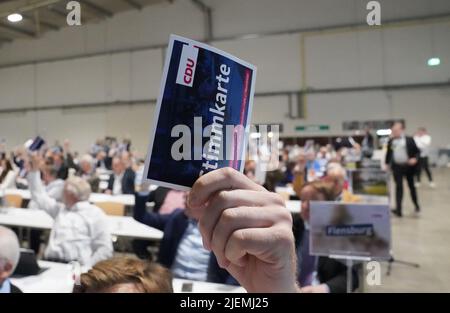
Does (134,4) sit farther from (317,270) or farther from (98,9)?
(317,270)

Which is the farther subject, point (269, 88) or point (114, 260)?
point (269, 88)

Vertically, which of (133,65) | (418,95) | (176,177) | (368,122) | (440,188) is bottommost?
(440,188)

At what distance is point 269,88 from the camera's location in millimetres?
7805

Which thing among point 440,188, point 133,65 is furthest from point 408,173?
point 133,65

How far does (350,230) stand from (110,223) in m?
1.98

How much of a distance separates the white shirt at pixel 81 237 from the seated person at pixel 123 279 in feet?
3.26

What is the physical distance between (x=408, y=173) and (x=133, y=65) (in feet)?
17.7

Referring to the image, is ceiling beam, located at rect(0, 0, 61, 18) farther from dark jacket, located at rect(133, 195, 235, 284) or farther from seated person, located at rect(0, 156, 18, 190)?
seated person, located at rect(0, 156, 18, 190)

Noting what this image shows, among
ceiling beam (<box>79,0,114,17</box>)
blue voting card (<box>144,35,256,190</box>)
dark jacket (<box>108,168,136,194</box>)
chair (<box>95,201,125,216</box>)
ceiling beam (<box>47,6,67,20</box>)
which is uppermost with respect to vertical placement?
ceiling beam (<box>79,0,114,17</box>)

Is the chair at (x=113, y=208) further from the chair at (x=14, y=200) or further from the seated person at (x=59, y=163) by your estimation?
the chair at (x=14, y=200)

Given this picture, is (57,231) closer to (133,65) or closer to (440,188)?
(133,65)

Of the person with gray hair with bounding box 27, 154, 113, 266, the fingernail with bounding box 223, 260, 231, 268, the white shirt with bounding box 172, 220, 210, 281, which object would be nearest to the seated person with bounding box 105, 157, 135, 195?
the person with gray hair with bounding box 27, 154, 113, 266

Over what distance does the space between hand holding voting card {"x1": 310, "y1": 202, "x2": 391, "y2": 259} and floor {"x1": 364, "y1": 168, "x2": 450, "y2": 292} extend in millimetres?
149

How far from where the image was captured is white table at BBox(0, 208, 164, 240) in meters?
2.47
